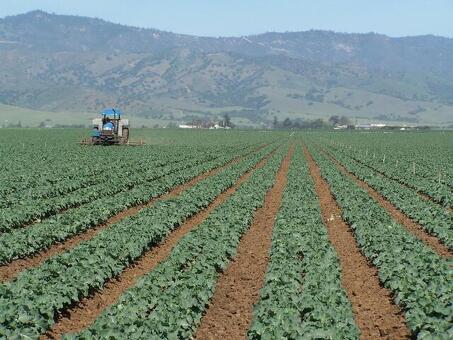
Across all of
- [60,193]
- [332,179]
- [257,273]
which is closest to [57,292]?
[257,273]

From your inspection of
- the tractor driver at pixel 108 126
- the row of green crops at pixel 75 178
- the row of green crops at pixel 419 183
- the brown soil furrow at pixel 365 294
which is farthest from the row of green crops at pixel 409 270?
the tractor driver at pixel 108 126

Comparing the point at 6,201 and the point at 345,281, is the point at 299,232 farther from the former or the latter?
the point at 6,201

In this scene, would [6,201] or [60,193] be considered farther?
[60,193]

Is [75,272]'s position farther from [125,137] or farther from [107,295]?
[125,137]

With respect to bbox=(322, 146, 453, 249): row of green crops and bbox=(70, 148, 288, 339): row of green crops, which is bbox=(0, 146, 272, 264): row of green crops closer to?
bbox=(70, 148, 288, 339): row of green crops

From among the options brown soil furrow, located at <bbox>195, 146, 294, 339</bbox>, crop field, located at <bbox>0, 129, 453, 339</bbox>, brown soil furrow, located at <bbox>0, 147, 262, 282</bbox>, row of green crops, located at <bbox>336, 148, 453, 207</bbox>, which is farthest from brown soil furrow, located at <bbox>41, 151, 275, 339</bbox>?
row of green crops, located at <bbox>336, 148, 453, 207</bbox>

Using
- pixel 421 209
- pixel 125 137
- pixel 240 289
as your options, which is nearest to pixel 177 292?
pixel 240 289

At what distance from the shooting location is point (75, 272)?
1243 centimetres

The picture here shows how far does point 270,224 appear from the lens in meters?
20.4

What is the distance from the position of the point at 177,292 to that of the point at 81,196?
13320mm

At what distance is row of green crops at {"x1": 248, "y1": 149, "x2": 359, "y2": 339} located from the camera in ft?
31.6

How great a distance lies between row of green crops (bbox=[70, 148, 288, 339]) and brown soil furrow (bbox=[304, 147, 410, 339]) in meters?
2.91

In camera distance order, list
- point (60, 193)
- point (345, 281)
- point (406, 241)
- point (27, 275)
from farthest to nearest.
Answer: point (60, 193) → point (406, 241) → point (345, 281) → point (27, 275)

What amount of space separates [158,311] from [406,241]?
8380mm
